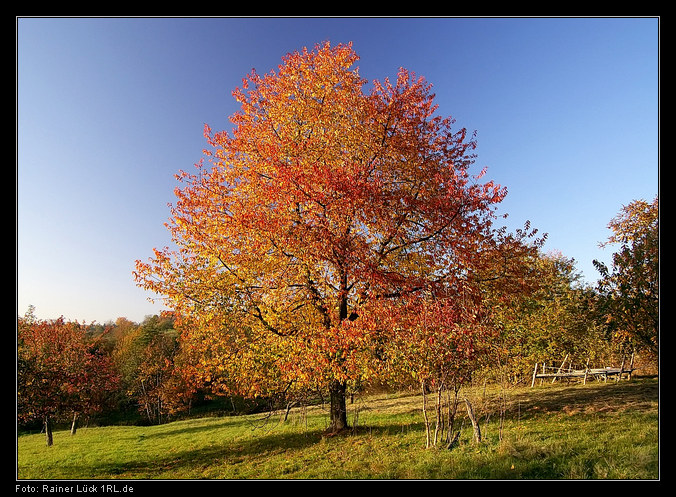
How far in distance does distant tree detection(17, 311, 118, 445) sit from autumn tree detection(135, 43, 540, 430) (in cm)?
672

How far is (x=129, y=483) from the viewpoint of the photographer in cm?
707

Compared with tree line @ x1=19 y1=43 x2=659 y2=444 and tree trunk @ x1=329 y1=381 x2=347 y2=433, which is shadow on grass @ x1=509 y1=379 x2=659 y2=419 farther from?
tree trunk @ x1=329 y1=381 x2=347 y2=433

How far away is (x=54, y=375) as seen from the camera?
13.9 m

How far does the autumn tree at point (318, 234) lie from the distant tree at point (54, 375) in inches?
265

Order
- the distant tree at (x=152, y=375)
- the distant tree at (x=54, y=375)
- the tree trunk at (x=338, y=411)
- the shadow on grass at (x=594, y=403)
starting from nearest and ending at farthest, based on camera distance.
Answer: the tree trunk at (x=338, y=411), the shadow on grass at (x=594, y=403), the distant tree at (x=54, y=375), the distant tree at (x=152, y=375)

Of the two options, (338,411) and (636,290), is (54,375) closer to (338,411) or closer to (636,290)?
(338,411)

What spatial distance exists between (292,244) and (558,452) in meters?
7.82

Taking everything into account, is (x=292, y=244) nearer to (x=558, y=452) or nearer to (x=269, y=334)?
(x=269, y=334)

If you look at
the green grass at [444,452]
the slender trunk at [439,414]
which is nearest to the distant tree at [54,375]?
the green grass at [444,452]

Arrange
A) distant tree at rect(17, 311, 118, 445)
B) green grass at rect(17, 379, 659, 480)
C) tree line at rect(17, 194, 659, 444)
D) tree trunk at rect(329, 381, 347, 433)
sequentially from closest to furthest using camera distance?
green grass at rect(17, 379, 659, 480) < tree line at rect(17, 194, 659, 444) < tree trunk at rect(329, 381, 347, 433) < distant tree at rect(17, 311, 118, 445)

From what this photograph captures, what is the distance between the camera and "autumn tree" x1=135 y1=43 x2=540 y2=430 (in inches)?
384

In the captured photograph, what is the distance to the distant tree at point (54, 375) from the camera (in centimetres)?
1270

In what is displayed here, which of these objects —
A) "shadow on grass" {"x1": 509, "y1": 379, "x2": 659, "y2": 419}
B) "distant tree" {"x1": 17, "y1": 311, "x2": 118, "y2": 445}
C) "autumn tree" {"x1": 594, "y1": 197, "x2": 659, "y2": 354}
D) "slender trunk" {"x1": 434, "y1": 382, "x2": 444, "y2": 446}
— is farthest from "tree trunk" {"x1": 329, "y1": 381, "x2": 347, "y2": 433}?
"distant tree" {"x1": 17, "y1": 311, "x2": 118, "y2": 445}

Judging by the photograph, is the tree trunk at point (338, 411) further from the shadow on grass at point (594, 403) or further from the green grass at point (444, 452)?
the shadow on grass at point (594, 403)
